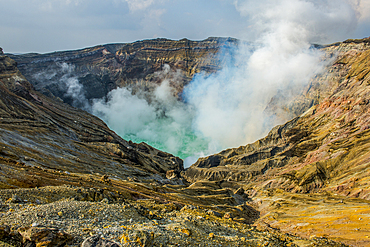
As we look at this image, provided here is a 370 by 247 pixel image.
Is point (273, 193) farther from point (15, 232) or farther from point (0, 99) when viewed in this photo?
point (0, 99)

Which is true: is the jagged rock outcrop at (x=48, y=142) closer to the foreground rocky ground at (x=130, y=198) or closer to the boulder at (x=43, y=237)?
the foreground rocky ground at (x=130, y=198)

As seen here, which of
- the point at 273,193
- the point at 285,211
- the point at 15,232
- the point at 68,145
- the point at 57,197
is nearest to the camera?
the point at 15,232

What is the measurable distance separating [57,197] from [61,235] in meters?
16.7

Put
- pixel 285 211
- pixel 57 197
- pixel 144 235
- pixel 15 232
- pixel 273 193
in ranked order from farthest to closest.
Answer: pixel 273 193, pixel 285 211, pixel 57 197, pixel 144 235, pixel 15 232

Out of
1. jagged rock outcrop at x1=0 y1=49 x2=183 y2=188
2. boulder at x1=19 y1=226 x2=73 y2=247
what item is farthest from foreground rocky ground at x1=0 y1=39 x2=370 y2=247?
jagged rock outcrop at x1=0 y1=49 x2=183 y2=188

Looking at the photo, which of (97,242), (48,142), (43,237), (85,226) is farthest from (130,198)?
(48,142)

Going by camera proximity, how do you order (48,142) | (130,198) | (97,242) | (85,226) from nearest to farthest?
(97,242) < (85,226) < (130,198) < (48,142)

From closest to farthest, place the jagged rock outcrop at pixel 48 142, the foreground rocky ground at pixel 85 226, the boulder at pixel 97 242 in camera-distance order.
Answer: the boulder at pixel 97 242 → the foreground rocky ground at pixel 85 226 → the jagged rock outcrop at pixel 48 142

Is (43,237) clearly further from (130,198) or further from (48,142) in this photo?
(48,142)

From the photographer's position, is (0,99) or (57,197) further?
(0,99)

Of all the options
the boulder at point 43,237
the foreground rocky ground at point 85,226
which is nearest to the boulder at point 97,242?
the foreground rocky ground at point 85,226

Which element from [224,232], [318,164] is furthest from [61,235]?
[318,164]

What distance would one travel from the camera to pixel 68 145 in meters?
132

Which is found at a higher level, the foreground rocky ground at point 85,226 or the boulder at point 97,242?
the foreground rocky ground at point 85,226
